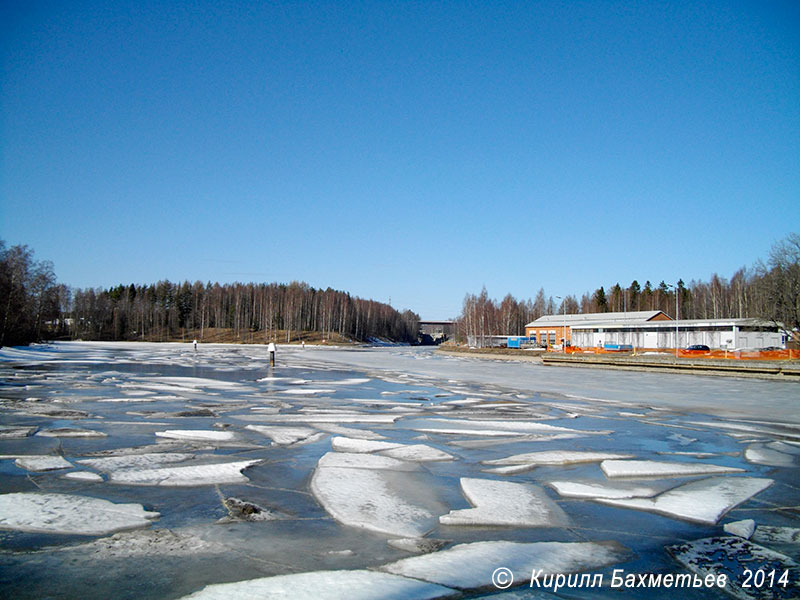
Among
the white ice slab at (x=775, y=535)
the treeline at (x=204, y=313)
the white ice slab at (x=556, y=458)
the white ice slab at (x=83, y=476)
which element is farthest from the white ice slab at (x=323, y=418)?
the treeline at (x=204, y=313)

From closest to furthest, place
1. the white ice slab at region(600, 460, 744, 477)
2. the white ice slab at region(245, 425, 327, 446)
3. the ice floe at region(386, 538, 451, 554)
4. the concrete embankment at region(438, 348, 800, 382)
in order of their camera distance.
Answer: the ice floe at region(386, 538, 451, 554)
the white ice slab at region(600, 460, 744, 477)
the white ice slab at region(245, 425, 327, 446)
the concrete embankment at region(438, 348, 800, 382)

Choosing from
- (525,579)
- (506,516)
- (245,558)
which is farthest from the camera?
(506,516)

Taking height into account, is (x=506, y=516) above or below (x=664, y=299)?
below

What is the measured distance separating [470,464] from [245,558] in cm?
414

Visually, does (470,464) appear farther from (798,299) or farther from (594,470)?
(798,299)

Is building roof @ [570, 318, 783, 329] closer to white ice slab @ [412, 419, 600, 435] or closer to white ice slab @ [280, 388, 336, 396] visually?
white ice slab @ [280, 388, 336, 396]

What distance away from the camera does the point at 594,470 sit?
739cm

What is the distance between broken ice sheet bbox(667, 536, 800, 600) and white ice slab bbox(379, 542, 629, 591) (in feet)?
1.72

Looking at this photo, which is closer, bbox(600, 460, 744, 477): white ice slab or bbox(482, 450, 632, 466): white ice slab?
bbox(600, 460, 744, 477): white ice slab

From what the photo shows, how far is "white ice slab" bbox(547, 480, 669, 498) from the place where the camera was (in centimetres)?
612

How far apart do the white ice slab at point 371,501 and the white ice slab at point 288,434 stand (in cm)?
208

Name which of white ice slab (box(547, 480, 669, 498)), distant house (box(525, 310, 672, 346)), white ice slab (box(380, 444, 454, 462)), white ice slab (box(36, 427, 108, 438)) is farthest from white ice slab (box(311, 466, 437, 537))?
distant house (box(525, 310, 672, 346))

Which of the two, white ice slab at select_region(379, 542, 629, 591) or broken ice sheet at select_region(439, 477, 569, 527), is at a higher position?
white ice slab at select_region(379, 542, 629, 591)

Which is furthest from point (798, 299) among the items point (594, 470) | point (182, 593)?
point (182, 593)
